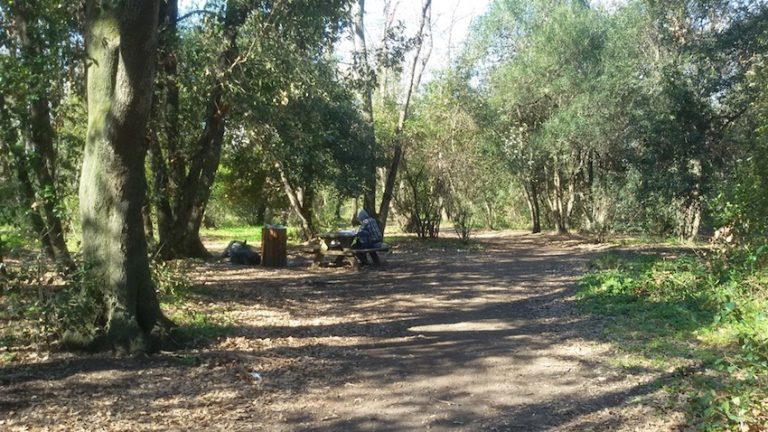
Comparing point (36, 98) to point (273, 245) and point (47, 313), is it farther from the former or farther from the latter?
point (273, 245)

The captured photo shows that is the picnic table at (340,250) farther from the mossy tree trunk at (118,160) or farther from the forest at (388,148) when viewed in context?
the mossy tree trunk at (118,160)

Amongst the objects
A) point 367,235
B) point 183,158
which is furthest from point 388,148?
point 183,158

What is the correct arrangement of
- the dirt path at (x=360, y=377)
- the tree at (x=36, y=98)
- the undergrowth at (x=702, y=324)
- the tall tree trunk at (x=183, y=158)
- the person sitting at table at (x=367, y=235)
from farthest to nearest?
the person sitting at table at (x=367, y=235) < the tall tree trunk at (x=183, y=158) < the tree at (x=36, y=98) < the dirt path at (x=360, y=377) < the undergrowth at (x=702, y=324)

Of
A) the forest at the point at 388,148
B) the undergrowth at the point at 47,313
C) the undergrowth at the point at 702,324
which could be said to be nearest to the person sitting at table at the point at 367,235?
the forest at the point at 388,148

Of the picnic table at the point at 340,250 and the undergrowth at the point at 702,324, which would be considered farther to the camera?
the picnic table at the point at 340,250

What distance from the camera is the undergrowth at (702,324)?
4.39 m

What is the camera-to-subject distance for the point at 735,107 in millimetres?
16953

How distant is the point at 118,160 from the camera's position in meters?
6.31

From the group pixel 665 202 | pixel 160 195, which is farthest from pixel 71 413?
pixel 665 202

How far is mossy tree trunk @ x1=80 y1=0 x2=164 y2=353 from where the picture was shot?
6219 millimetres

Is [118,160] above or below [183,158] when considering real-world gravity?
below

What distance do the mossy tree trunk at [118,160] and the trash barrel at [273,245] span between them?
317 inches

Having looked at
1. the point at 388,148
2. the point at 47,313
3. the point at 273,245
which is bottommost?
the point at 47,313

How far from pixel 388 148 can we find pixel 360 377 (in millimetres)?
16608
